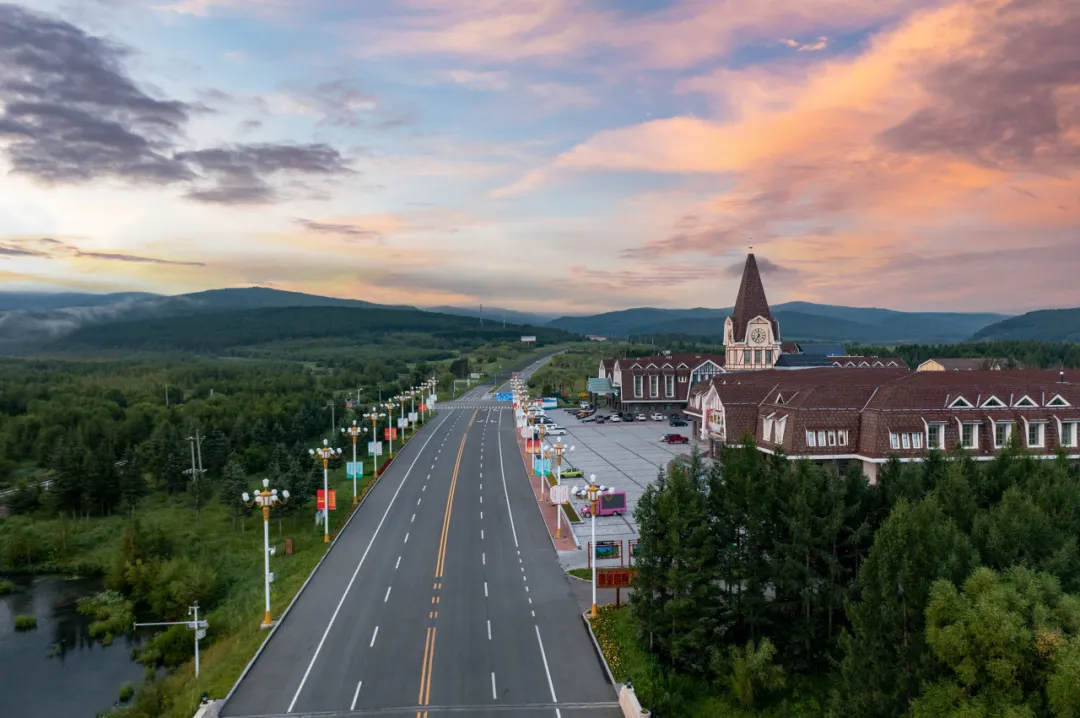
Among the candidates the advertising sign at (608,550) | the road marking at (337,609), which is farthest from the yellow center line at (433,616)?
the advertising sign at (608,550)

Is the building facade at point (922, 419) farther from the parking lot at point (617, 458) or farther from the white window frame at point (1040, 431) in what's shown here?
the parking lot at point (617, 458)

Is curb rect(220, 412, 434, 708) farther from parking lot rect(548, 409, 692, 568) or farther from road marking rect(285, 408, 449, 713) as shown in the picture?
parking lot rect(548, 409, 692, 568)

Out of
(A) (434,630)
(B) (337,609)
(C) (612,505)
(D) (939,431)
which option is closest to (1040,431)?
(D) (939,431)

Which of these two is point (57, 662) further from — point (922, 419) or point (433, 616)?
point (922, 419)

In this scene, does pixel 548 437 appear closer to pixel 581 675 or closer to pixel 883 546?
pixel 581 675

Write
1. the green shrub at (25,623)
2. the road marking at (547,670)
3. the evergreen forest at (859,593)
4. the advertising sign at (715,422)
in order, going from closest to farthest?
the evergreen forest at (859,593) < the road marking at (547,670) < the green shrub at (25,623) < the advertising sign at (715,422)

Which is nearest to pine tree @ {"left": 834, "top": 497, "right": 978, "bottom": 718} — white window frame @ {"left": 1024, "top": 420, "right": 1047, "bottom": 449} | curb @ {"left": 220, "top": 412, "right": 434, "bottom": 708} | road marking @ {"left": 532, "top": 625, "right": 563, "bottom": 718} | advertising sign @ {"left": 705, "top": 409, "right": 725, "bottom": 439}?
road marking @ {"left": 532, "top": 625, "right": 563, "bottom": 718}

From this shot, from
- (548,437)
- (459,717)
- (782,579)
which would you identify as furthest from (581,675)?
(548,437)
